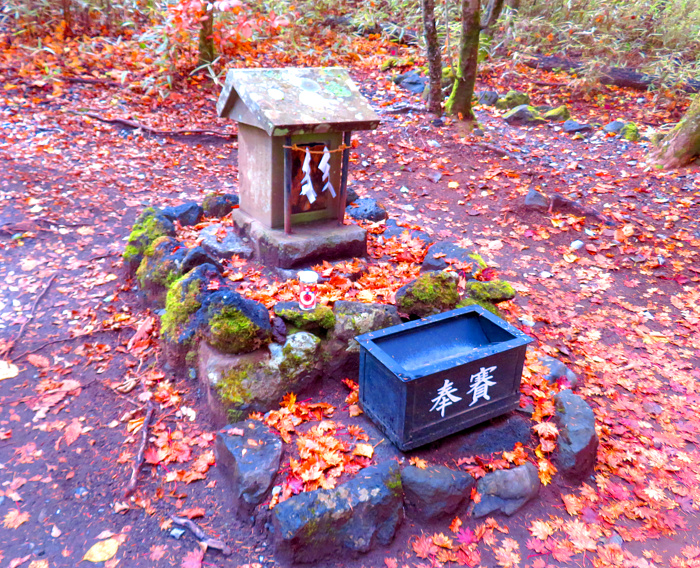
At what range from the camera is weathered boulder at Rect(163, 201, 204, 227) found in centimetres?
635

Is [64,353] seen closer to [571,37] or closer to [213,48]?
[213,48]

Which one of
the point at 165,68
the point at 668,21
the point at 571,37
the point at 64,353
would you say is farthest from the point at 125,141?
the point at 668,21

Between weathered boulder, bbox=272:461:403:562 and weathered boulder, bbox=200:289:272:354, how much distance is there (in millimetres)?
1329

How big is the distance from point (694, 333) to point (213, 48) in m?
11.1

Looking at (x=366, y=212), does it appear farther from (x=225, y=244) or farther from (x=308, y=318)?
(x=308, y=318)

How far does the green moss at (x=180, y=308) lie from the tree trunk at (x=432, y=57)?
736 centimetres

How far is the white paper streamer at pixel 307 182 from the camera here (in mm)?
4871

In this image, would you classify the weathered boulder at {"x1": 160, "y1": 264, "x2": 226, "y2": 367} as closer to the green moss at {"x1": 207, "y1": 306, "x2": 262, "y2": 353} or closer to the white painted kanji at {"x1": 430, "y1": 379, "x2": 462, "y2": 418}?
the green moss at {"x1": 207, "y1": 306, "x2": 262, "y2": 353}

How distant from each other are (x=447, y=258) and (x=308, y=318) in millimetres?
2118

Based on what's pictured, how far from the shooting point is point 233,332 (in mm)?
3928

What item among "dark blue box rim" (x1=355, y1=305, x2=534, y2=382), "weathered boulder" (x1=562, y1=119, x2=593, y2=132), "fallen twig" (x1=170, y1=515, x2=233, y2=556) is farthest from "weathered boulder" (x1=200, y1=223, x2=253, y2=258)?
"weathered boulder" (x1=562, y1=119, x2=593, y2=132)

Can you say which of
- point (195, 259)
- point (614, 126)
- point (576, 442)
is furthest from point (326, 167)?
point (614, 126)

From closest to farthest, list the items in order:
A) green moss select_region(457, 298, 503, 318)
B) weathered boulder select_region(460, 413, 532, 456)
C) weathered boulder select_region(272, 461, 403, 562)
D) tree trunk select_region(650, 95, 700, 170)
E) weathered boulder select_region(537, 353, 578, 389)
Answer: weathered boulder select_region(272, 461, 403, 562) < weathered boulder select_region(460, 413, 532, 456) < weathered boulder select_region(537, 353, 578, 389) < green moss select_region(457, 298, 503, 318) < tree trunk select_region(650, 95, 700, 170)

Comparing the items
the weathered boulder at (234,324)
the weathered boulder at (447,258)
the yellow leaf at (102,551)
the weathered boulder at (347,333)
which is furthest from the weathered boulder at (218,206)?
the yellow leaf at (102,551)
